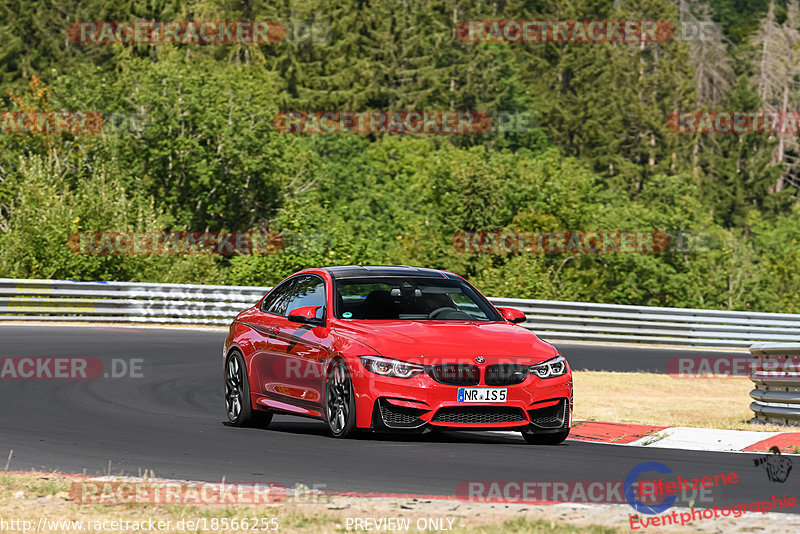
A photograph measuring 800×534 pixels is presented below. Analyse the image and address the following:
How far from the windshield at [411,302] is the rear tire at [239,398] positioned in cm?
126

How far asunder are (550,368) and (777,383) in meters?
4.28

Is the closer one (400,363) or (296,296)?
(400,363)

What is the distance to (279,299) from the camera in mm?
12453

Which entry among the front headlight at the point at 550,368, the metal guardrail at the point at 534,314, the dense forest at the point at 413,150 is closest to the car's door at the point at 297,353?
the front headlight at the point at 550,368

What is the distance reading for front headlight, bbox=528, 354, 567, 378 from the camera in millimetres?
10477

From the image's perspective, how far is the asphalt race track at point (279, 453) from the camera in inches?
346

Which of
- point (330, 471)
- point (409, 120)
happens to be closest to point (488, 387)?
point (330, 471)

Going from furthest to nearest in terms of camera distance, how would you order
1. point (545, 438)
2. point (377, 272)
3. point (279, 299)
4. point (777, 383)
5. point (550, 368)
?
point (777, 383)
point (279, 299)
point (377, 272)
point (545, 438)
point (550, 368)

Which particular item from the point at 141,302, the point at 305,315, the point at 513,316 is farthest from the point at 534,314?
the point at 305,315

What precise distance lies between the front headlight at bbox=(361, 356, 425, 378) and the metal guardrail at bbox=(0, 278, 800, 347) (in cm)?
1785

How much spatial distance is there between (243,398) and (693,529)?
19.9ft

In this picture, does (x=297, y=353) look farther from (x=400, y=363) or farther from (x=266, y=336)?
(x=400, y=363)

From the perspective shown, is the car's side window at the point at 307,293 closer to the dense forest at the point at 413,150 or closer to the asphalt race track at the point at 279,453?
the asphalt race track at the point at 279,453

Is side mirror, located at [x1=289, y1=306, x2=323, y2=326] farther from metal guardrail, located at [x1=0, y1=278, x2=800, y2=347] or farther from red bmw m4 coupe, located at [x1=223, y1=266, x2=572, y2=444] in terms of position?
metal guardrail, located at [x1=0, y1=278, x2=800, y2=347]
